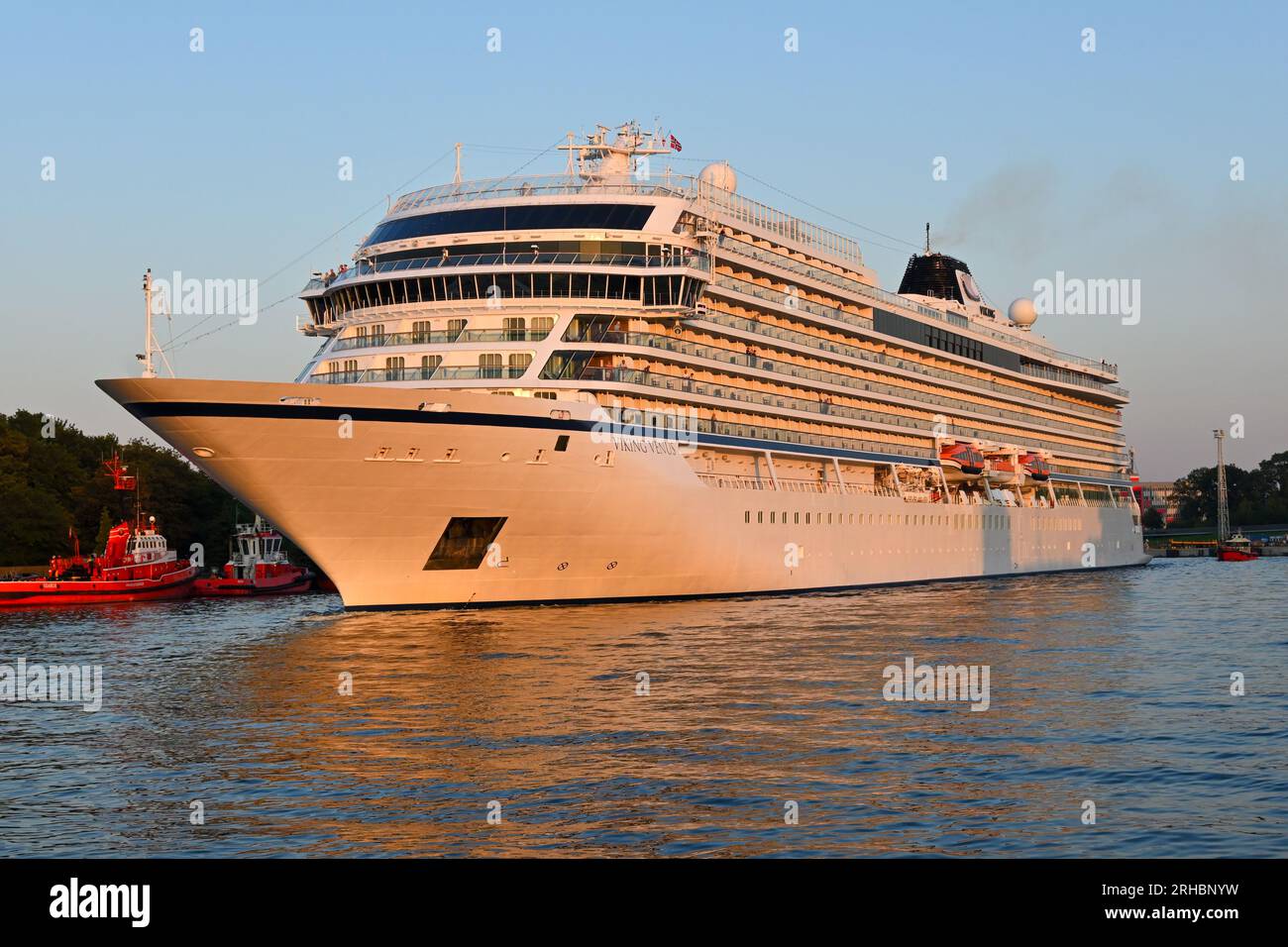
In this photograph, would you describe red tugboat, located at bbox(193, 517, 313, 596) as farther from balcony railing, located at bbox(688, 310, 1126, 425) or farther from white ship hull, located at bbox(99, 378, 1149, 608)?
white ship hull, located at bbox(99, 378, 1149, 608)

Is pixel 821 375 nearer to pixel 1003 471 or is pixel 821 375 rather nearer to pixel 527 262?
pixel 527 262

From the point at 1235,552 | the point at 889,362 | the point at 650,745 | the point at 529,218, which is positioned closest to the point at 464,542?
the point at 529,218

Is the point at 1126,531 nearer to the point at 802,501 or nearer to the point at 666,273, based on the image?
the point at 802,501

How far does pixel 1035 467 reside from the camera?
72062 millimetres

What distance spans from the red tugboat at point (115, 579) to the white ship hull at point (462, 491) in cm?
3324

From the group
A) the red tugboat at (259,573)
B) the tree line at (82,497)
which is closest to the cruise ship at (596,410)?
the red tugboat at (259,573)

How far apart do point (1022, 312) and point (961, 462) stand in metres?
26.9

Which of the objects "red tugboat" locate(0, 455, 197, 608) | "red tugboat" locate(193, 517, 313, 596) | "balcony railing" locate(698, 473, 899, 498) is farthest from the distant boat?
"red tugboat" locate(0, 455, 197, 608)

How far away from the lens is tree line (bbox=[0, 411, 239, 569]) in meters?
89.0

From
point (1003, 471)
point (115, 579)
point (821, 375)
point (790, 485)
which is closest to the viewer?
point (790, 485)

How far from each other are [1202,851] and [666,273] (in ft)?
103

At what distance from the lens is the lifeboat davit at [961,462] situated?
62938mm

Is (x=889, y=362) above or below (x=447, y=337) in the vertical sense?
above

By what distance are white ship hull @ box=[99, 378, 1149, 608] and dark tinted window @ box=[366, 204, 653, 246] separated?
332 inches
